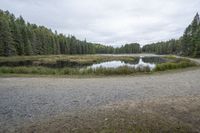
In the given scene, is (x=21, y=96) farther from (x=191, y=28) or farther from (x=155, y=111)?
(x=191, y=28)

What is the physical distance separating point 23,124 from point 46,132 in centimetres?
81

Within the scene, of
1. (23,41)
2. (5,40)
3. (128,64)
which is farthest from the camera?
(23,41)

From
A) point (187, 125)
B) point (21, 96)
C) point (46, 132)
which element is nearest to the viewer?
point (46, 132)

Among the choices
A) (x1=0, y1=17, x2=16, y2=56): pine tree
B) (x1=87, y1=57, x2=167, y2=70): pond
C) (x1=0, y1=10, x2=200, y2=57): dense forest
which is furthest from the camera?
(x1=0, y1=10, x2=200, y2=57): dense forest

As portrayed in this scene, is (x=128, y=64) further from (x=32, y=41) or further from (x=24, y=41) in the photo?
(x=32, y=41)

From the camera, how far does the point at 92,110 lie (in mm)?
4270

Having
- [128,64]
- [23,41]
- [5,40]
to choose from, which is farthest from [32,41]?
[128,64]

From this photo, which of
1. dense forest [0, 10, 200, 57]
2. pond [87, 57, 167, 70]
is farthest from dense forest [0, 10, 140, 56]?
pond [87, 57, 167, 70]

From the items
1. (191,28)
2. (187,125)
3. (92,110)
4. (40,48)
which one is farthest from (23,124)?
(40,48)

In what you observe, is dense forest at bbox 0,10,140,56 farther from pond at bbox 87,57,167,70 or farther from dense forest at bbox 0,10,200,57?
pond at bbox 87,57,167,70

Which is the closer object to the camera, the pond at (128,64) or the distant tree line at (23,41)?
the pond at (128,64)

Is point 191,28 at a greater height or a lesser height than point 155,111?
greater

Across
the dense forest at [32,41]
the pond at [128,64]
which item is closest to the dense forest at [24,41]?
the dense forest at [32,41]

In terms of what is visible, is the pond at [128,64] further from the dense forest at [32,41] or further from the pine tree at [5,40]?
the pine tree at [5,40]
